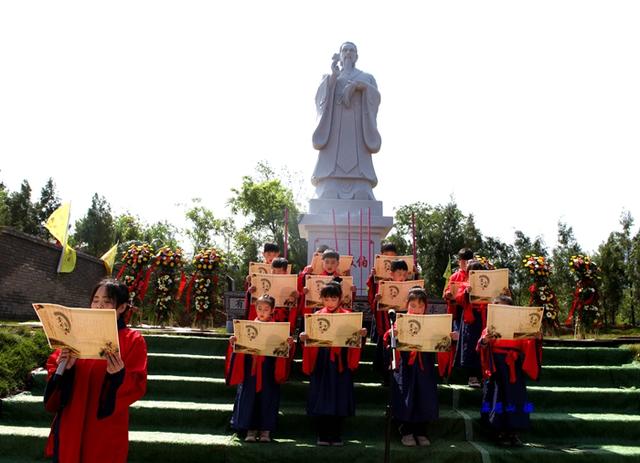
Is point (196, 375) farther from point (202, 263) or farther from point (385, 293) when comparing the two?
point (202, 263)

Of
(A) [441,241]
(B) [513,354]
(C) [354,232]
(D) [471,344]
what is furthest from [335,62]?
(A) [441,241]

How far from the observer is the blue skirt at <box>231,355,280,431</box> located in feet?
16.2

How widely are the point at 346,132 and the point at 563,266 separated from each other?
59.8 feet

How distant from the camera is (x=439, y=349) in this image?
4746 millimetres

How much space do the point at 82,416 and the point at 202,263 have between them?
6369 millimetres

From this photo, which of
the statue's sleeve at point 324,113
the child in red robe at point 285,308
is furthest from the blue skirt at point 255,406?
the statue's sleeve at point 324,113

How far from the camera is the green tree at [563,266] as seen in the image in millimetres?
22469

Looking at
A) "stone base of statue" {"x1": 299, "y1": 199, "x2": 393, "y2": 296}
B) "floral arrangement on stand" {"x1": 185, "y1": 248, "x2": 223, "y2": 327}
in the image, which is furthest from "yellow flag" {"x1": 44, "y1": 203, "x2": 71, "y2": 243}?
"stone base of statue" {"x1": 299, "y1": 199, "x2": 393, "y2": 296}

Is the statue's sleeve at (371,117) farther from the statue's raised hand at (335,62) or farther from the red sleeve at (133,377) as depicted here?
the red sleeve at (133,377)

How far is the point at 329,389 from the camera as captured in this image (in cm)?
503

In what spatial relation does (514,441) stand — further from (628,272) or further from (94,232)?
(94,232)

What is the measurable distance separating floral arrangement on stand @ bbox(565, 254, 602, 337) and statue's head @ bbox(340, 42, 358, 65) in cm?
564

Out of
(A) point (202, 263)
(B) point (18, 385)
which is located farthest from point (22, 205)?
(B) point (18, 385)

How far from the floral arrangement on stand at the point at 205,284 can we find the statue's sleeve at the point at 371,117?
11.8ft
